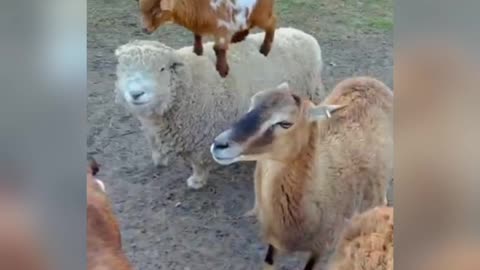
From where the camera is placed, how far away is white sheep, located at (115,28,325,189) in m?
1.23

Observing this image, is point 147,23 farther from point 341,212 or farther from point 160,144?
point 341,212

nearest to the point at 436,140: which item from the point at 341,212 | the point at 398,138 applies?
the point at 398,138

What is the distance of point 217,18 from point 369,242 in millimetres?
430

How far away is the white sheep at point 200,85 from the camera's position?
4.04 ft

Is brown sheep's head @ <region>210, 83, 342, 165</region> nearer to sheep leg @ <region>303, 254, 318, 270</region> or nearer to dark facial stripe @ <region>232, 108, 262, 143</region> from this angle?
dark facial stripe @ <region>232, 108, 262, 143</region>

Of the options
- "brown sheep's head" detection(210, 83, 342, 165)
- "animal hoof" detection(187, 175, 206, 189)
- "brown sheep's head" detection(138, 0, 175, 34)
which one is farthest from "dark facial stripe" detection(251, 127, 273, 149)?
"brown sheep's head" detection(138, 0, 175, 34)

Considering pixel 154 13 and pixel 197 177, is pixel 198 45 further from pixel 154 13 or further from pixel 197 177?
pixel 197 177

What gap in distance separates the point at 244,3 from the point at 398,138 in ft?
1.07

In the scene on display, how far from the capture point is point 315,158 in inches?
50.1

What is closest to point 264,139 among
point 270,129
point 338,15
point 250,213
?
point 270,129

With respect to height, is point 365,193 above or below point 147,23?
below

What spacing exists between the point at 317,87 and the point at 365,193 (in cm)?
19

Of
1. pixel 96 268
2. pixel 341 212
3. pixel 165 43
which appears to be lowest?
pixel 96 268

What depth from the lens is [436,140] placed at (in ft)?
4.01
